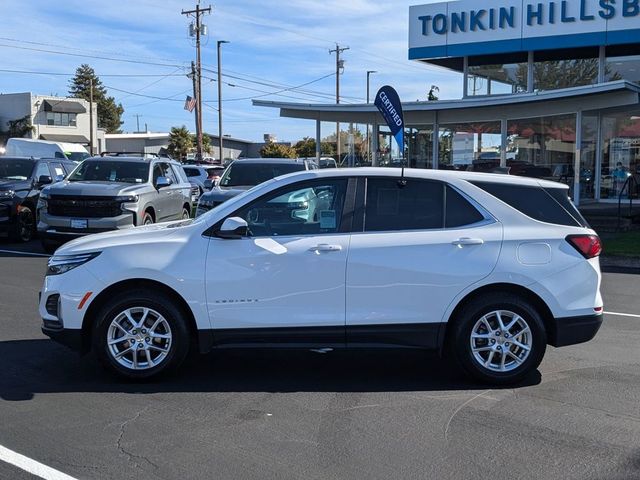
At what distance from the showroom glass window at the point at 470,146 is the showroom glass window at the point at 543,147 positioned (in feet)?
1.73

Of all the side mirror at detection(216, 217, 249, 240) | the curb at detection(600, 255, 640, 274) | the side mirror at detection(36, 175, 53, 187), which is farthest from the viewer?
the side mirror at detection(36, 175, 53, 187)

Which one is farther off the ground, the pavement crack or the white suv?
the white suv

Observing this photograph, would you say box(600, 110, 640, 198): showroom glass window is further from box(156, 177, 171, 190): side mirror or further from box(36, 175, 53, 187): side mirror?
box(36, 175, 53, 187): side mirror

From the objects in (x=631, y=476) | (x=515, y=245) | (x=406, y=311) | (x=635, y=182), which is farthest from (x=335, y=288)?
(x=635, y=182)

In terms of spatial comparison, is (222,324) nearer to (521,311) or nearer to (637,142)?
(521,311)

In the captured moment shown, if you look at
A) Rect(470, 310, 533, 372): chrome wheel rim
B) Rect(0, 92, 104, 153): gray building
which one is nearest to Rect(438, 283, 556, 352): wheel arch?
Rect(470, 310, 533, 372): chrome wheel rim

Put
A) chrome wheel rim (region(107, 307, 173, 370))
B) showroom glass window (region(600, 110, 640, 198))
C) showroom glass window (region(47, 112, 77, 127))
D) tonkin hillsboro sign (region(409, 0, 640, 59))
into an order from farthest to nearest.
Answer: showroom glass window (region(47, 112, 77, 127)), showroom glass window (region(600, 110, 640, 198)), tonkin hillsboro sign (region(409, 0, 640, 59)), chrome wheel rim (region(107, 307, 173, 370))

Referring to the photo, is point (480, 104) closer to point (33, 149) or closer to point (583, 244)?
point (583, 244)

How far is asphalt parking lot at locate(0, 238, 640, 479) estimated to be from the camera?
4.19 metres

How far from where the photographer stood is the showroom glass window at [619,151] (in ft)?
71.7

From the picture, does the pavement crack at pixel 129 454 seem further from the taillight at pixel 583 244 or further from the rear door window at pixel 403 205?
the taillight at pixel 583 244

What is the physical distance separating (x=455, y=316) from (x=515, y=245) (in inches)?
29.9

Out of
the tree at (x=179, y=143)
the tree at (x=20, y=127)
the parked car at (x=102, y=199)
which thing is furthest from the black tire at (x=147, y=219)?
the tree at (x=179, y=143)

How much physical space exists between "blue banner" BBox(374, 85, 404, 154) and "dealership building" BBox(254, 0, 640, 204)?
6393mm
